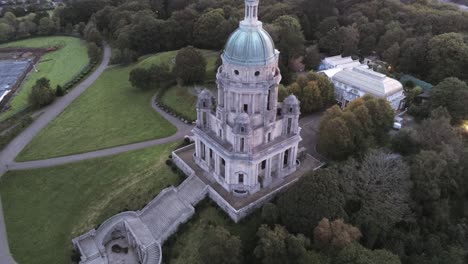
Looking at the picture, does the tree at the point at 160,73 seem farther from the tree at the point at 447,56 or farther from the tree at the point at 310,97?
the tree at the point at 447,56

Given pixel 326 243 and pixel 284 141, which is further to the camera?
pixel 284 141

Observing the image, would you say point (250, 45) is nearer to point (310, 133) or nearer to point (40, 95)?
point (310, 133)

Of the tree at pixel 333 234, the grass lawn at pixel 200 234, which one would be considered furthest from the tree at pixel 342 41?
the tree at pixel 333 234

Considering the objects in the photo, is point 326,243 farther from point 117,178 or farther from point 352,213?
point 117,178

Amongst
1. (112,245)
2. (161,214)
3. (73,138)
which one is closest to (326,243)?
(161,214)

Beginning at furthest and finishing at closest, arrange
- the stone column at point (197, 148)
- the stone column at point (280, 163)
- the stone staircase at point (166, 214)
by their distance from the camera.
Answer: the stone column at point (197, 148), the stone column at point (280, 163), the stone staircase at point (166, 214)

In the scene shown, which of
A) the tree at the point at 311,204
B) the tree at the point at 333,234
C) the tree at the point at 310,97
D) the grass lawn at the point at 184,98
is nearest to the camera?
the tree at the point at 333,234
